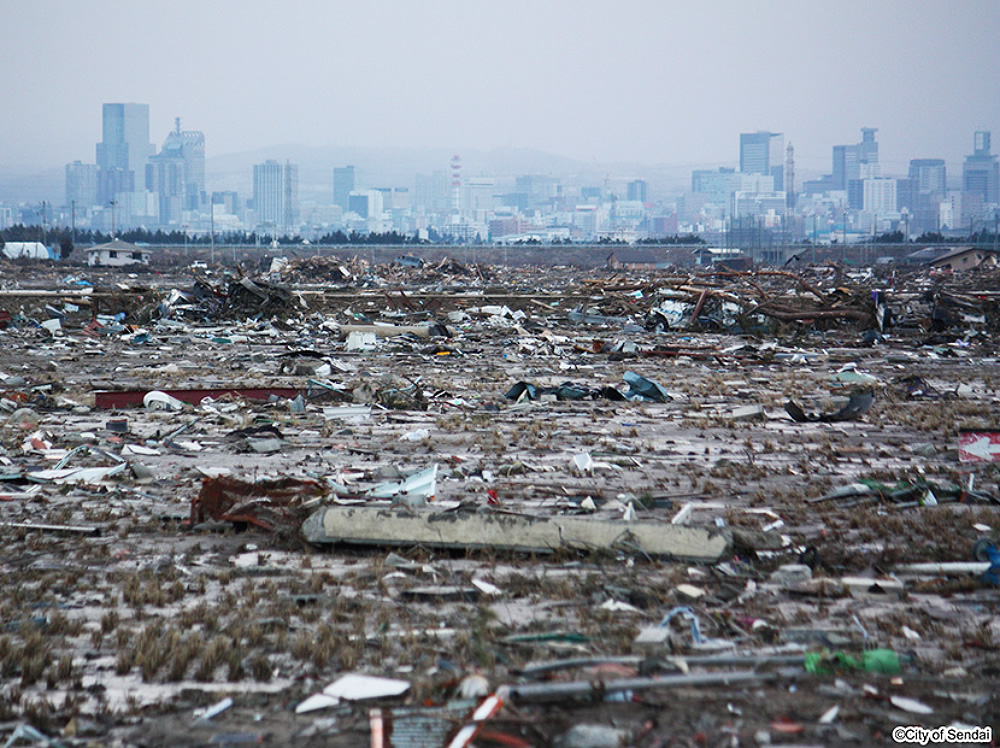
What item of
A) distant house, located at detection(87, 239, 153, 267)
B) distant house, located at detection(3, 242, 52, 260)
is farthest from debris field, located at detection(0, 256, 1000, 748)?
distant house, located at detection(3, 242, 52, 260)

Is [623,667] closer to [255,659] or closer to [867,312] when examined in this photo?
[255,659]

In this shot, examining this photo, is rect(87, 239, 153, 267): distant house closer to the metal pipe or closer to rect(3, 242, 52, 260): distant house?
rect(3, 242, 52, 260): distant house

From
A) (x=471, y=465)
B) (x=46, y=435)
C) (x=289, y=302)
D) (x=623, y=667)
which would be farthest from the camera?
(x=289, y=302)

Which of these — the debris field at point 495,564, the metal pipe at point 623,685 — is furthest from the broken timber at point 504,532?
the metal pipe at point 623,685

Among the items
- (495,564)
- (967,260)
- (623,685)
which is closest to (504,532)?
(495,564)

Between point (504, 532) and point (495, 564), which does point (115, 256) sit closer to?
point (504, 532)

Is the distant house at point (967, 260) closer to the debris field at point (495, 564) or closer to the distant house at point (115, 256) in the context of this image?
the debris field at point (495, 564)

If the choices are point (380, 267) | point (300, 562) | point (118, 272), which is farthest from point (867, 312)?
point (118, 272)
